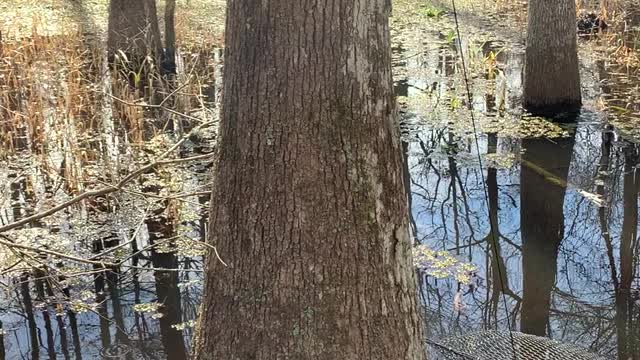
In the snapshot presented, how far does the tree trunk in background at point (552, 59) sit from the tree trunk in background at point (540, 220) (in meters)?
0.66

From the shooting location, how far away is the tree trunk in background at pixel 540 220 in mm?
4453

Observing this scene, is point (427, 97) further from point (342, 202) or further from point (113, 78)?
point (342, 202)

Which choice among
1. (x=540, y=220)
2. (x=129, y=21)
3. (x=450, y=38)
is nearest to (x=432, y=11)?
(x=450, y=38)

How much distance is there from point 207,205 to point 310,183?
123 inches

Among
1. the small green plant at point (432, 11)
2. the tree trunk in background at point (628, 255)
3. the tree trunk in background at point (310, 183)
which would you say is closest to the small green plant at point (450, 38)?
the small green plant at point (432, 11)

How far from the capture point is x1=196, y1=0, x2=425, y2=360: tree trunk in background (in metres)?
2.19

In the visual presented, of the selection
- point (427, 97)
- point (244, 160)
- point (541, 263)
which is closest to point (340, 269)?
point (244, 160)

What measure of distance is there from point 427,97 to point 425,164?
182cm

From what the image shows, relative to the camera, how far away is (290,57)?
85.5 inches

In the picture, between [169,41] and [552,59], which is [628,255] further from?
[169,41]

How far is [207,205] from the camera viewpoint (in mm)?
5250

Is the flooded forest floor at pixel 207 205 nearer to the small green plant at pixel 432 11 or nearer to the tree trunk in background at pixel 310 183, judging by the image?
the tree trunk in background at pixel 310 183

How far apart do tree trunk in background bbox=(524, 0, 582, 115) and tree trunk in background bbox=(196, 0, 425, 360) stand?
5179 millimetres

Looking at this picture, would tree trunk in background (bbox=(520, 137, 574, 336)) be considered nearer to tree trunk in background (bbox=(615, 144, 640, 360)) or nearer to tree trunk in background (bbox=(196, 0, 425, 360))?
tree trunk in background (bbox=(615, 144, 640, 360))
